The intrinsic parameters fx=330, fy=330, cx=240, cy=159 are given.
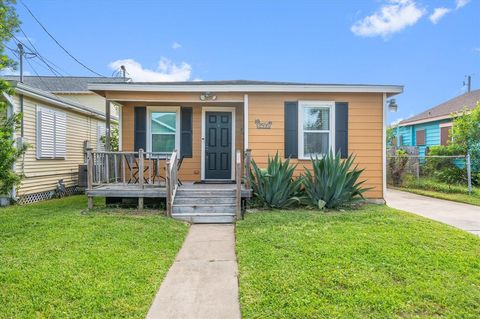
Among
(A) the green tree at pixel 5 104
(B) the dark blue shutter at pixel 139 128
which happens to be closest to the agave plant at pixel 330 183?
(B) the dark blue shutter at pixel 139 128

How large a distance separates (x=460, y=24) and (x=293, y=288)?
1863 cm

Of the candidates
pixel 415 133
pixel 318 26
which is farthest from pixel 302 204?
pixel 415 133

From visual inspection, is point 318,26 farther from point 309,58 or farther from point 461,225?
point 461,225

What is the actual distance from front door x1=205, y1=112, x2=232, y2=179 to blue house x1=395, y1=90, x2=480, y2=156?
10.2 meters

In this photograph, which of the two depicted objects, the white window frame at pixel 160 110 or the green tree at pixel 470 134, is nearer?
the white window frame at pixel 160 110

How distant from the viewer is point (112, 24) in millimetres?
15844

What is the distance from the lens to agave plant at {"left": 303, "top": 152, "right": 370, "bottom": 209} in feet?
22.5

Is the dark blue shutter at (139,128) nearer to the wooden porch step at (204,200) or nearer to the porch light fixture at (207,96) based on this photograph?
the porch light fixture at (207,96)

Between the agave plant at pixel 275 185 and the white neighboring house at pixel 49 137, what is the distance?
4897mm

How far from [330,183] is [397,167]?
7.49m

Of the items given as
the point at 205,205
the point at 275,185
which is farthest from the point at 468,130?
the point at 205,205

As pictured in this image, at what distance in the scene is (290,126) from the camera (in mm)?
7867

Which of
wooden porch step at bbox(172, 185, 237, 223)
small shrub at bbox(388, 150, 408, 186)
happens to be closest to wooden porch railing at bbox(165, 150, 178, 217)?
wooden porch step at bbox(172, 185, 237, 223)

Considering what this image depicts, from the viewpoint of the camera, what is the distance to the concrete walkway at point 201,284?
282 centimetres
